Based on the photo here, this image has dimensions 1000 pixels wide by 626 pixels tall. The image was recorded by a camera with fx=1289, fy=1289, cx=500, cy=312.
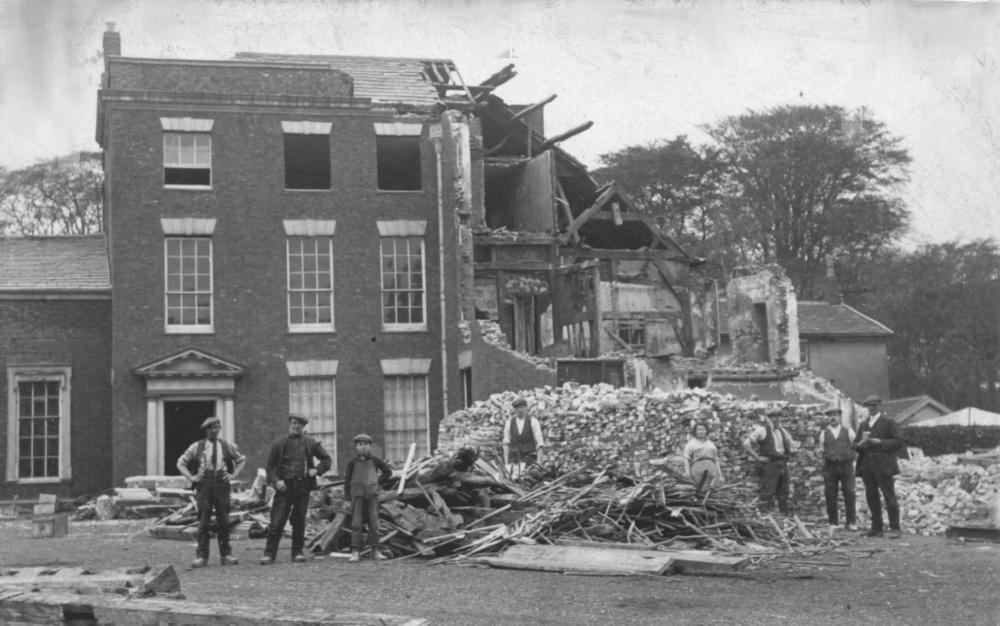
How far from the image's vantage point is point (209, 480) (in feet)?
48.4

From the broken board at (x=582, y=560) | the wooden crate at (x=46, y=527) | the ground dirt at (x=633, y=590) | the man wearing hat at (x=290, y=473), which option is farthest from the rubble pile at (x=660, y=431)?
the wooden crate at (x=46, y=527)

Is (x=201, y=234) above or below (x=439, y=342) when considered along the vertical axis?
above

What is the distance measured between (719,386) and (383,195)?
8746 mm

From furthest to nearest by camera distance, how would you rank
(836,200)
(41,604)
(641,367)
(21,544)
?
(836,200), (641,367), (21,544), (41,604)

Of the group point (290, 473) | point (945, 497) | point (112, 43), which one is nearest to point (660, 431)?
point (945, 497)

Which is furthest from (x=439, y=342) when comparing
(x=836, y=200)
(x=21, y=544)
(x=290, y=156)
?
(x=836, y=200)

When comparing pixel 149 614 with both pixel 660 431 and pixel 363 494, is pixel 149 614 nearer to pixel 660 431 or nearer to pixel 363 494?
pixel 363 494

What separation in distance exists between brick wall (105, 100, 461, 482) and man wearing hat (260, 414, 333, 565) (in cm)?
1338

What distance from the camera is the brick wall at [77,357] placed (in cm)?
2820

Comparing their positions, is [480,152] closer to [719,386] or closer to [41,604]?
[719,386]

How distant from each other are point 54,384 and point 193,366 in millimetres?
3292

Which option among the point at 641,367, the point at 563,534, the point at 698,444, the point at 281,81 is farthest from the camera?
the point at 281,81

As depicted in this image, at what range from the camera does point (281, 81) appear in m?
29.4

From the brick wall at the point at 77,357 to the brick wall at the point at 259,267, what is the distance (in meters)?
1.11
